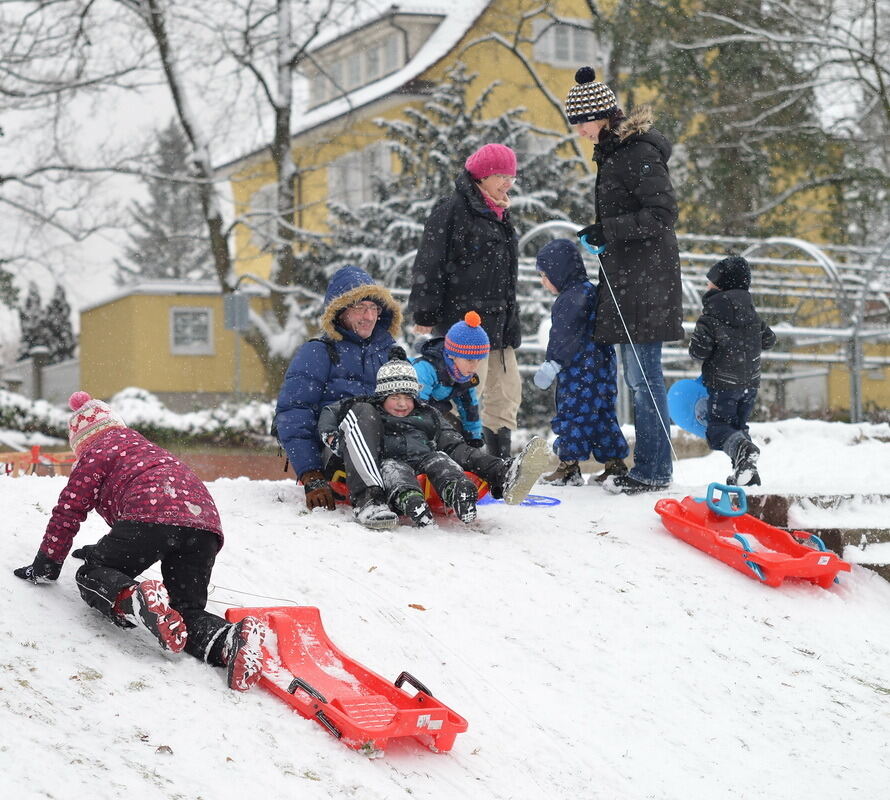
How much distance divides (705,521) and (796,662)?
4.57ft

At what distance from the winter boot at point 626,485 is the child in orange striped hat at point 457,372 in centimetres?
93

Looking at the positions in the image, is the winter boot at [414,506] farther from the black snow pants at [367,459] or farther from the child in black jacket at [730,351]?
the child in black jacket at [730,351]

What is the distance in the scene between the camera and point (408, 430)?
20.2ft

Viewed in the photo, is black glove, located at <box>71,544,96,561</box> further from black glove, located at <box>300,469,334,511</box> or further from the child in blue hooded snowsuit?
the child in blue hooded snowsuit

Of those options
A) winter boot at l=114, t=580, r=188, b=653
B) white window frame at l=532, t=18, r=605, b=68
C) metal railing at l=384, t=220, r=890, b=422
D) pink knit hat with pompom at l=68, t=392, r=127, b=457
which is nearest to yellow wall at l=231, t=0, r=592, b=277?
white window frame at l=532, t=18, r=605, b=68

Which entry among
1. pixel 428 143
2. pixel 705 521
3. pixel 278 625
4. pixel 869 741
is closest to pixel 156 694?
pixel 278 625

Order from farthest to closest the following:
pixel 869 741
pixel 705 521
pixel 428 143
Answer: pixel 428 143
pixel 705 521
pixel 869 741

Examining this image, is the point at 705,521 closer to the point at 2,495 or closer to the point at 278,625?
the point at 278,625

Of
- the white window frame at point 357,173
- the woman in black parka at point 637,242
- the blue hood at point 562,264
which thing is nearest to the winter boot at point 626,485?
the woman in black parka at point 637,242

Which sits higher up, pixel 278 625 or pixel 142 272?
pixel 142 272

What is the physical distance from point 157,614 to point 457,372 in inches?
124

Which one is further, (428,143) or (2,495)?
(428,143)

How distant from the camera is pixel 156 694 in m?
3.66

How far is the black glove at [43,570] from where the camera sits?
4223 millimetres
